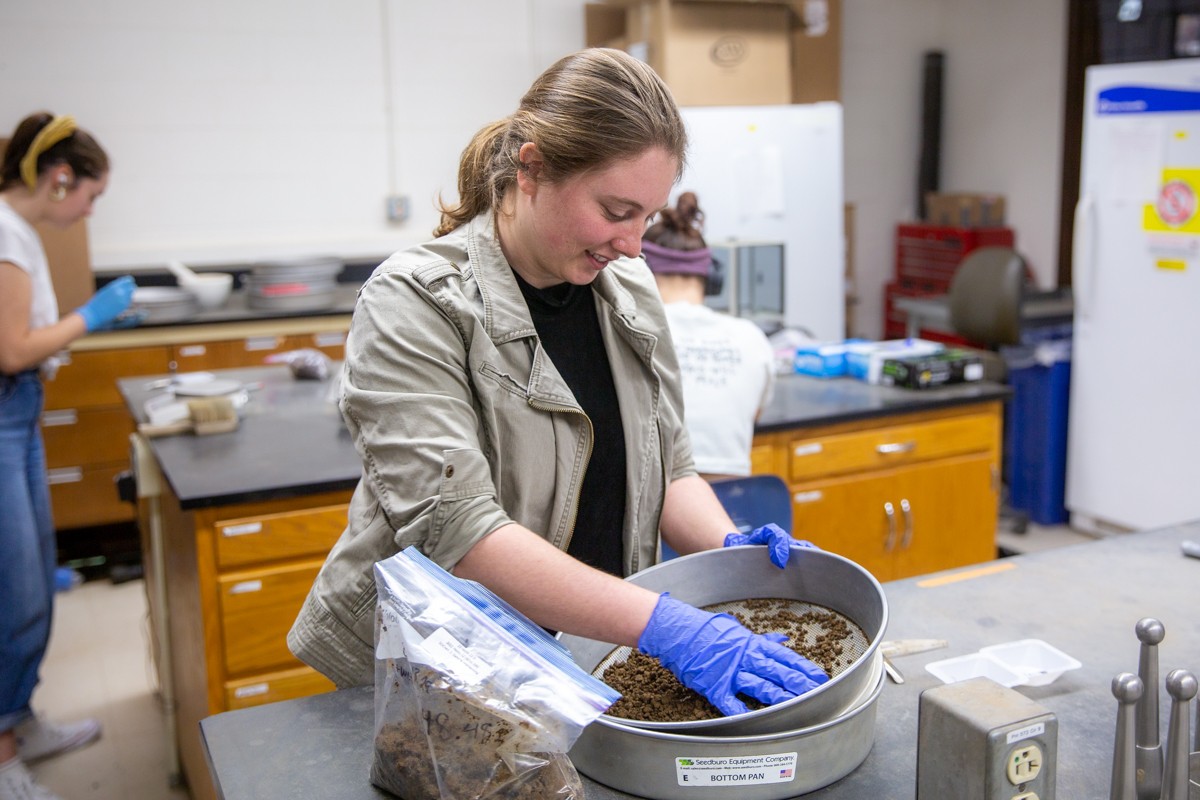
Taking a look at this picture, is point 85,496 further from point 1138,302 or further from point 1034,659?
point 1138,302

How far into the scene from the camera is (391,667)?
103 centimetres

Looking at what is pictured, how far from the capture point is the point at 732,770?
1.03 m

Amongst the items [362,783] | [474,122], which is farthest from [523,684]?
[474,122]

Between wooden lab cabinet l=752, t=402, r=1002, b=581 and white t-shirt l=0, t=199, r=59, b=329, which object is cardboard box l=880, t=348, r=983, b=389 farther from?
white t-shirt l=0, t=199, r=59, b=329

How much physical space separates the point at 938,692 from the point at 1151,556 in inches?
39.4

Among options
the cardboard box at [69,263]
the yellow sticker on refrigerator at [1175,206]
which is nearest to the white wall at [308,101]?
the cardboard box at [69,263]

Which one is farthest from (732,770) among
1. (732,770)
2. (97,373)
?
(97,373)

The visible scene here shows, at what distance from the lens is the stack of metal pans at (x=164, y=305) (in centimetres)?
413

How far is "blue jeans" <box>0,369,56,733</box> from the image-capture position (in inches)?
102

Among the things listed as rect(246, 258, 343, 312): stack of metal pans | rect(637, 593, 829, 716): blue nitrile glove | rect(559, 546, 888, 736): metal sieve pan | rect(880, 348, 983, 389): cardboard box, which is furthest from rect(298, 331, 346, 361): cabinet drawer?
rect(637, 593, 829, 716): blue nitrile glove

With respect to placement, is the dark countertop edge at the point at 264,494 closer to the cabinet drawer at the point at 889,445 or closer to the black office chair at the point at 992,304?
the cabinet drawer at the point at 889,445

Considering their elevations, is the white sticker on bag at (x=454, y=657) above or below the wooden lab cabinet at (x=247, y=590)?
above

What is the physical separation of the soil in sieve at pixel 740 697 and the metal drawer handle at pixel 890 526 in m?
1.73

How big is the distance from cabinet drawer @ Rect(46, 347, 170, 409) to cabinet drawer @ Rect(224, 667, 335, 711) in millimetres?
2073
